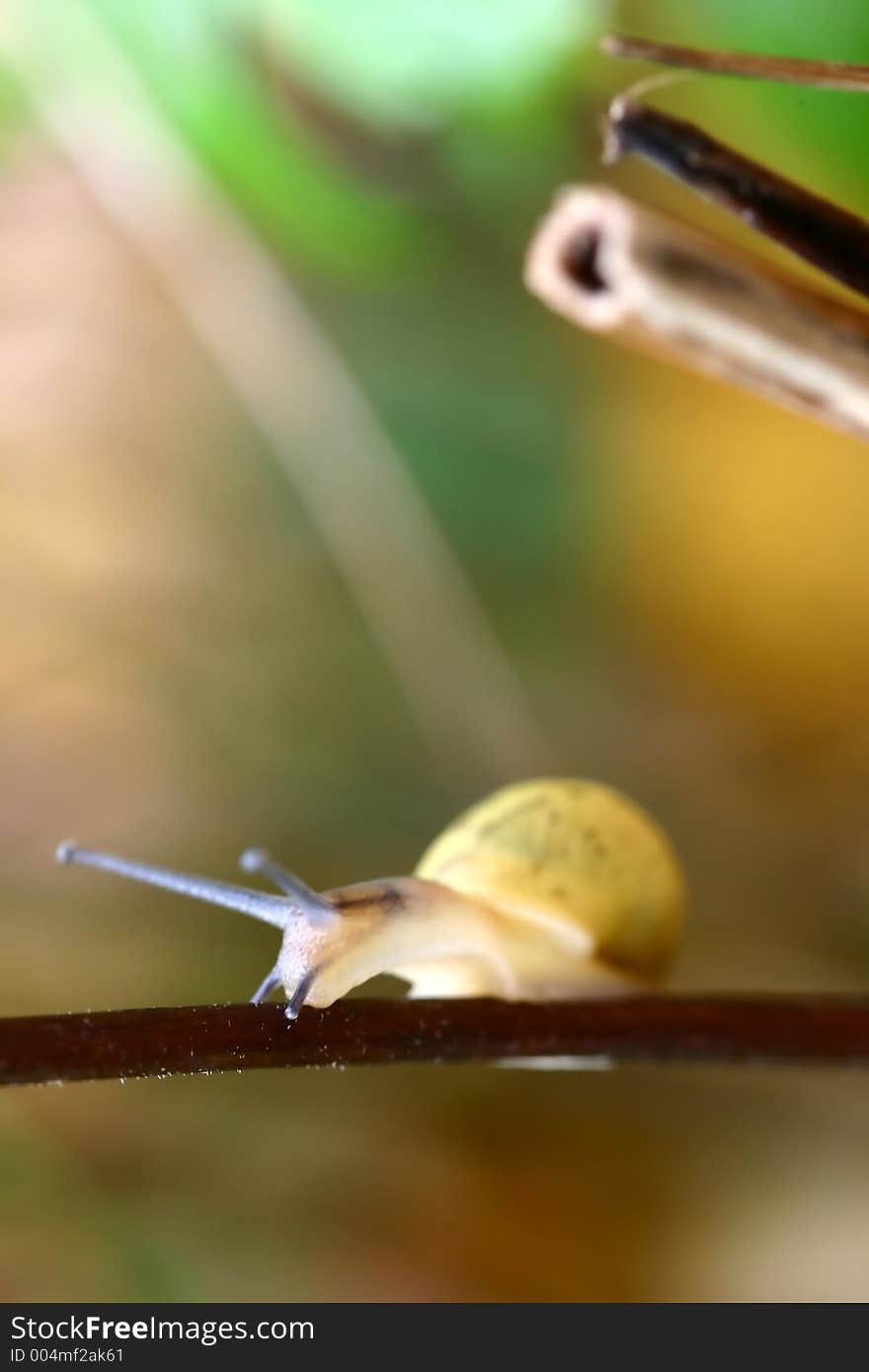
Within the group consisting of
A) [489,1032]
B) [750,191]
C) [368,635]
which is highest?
[368,635]

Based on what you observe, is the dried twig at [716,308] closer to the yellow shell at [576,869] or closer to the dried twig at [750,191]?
the dried twig at [750,191]

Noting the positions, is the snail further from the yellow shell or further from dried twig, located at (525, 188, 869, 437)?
dried twig, located at (525, 188, 869, 437)

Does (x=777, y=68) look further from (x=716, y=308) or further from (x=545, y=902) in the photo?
(x=545, y=902)

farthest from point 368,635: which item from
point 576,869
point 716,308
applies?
point 716,308

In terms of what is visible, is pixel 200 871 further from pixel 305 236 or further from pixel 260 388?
pixel 305 236

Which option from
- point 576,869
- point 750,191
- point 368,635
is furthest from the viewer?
point 368,635

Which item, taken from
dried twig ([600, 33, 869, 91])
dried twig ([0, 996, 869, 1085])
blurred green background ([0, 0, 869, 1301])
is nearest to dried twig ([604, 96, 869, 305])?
dried twig ([600, 33, 869, 91])

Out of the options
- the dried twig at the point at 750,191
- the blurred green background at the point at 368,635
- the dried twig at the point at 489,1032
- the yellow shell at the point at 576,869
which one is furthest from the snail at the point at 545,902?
the blurred green background at the point at 368,635
